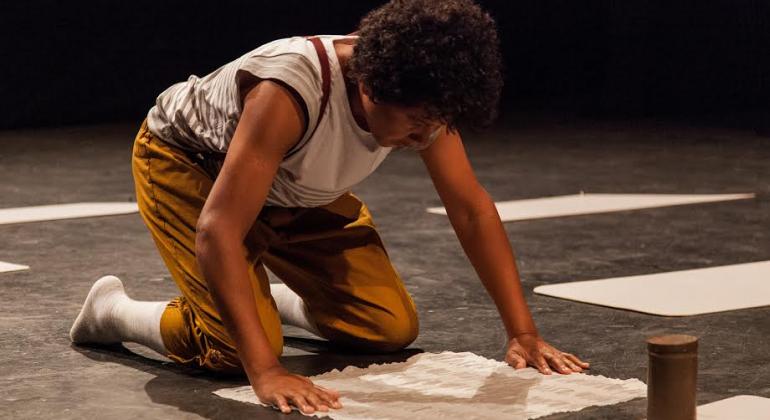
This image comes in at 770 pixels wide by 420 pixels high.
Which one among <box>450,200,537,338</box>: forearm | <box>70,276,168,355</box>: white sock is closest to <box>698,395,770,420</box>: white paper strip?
<box>450,200,537,338</box>: forearm

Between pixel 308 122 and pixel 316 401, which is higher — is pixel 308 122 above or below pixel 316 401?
above

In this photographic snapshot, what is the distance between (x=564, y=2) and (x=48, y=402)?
731 centimetres

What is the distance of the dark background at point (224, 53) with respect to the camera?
8078 millimetres

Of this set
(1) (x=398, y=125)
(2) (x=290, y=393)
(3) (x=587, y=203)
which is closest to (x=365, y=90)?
(1) (x=398, y=125)

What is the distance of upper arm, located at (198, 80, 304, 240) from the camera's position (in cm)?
214

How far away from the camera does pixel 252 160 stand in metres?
2.14

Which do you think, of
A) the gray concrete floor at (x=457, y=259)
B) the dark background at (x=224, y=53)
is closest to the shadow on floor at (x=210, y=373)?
the gray concrete floor at (x=457, y=259)

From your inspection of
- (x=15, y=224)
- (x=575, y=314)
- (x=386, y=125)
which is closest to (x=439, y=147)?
(x=386, y=125)

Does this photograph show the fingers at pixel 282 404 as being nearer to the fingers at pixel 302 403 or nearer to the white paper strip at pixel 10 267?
the fingers at pixel 302 403

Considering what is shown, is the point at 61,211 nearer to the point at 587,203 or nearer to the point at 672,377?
the point at 587,203

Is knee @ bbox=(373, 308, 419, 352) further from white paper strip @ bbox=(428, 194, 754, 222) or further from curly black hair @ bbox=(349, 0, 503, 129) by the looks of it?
white paper strip @ bbox=(428, 194, 754, 222)

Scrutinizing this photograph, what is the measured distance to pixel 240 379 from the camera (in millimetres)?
2387

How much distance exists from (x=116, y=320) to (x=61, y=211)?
2096 millimetres

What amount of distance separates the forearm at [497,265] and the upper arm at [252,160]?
0.41 m
